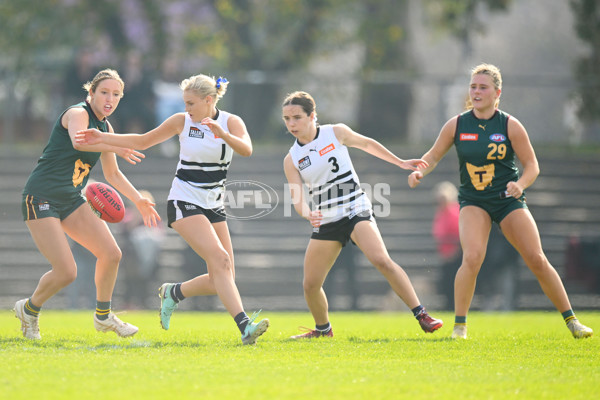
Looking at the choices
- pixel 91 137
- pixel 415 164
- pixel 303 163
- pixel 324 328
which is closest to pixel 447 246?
pixel 415 164

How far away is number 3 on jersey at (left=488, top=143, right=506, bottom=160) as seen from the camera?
7.31 metres

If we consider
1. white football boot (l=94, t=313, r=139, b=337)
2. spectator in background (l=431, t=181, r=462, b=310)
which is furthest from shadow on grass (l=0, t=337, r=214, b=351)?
spectator in background (l=431, t=181, r=462, b=310)

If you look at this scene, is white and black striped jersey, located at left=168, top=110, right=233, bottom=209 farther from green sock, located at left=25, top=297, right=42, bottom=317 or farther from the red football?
green sock, located at left=25, top=297, right=42, bottom=317

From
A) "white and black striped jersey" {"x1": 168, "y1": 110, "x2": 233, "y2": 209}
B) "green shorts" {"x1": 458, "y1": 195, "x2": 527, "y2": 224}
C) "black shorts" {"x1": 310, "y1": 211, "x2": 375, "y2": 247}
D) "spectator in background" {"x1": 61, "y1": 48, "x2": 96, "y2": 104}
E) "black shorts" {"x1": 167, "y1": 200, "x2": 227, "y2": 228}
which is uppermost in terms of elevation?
"spectator in background" {"x1": 61, "y1": 48, "x2": 96, "y2": 104}

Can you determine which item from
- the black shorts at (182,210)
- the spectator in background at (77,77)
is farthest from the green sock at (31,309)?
the spectator in background at (77,77)

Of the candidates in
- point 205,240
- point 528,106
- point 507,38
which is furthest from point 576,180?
point 507,38

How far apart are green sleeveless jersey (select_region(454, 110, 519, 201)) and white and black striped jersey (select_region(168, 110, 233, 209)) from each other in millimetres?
2116

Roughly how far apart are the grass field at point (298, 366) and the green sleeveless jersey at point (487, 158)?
1335 mm

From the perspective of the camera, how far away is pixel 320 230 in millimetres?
7379

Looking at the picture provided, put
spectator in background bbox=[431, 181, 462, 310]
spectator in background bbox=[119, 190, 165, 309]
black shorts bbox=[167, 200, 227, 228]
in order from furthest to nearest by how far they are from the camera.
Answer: spectator in background bbox=[119, 190, 165, 309], spectator in background bbox=[431, 181, 462, 310], black shorts bbox=[167, 200, 227, 228]

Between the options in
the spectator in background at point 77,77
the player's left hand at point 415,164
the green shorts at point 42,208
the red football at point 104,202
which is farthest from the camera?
the spectator in background at point 77,77

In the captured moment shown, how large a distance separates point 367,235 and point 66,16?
16137 mm

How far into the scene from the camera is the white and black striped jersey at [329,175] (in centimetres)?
738

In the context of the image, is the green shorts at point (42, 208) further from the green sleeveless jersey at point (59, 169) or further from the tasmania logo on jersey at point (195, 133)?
the tasmania logo on jersey at point (195, 133)
